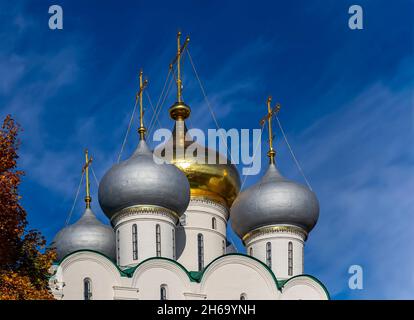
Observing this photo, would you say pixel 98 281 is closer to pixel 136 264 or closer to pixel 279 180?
pixel 136 264

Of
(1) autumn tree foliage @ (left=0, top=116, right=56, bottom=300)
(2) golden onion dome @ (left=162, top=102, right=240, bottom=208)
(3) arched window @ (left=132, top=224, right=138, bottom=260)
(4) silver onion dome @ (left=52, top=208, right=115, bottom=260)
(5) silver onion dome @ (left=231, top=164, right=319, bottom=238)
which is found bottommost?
(1) autumn tree foliage @ (left=0, top=116, right=56, bottom=300)

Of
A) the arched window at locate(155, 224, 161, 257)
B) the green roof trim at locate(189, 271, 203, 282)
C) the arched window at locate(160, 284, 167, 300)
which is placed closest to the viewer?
the arched window at locate(160, 284, 167, 300)

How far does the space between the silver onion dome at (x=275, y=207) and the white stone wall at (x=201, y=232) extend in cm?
88

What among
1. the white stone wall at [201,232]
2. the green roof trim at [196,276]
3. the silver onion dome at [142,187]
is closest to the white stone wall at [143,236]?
the silver onion dome at [142,187]

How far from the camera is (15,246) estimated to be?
21.8m

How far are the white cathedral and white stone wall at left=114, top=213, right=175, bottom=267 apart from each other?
2 cm

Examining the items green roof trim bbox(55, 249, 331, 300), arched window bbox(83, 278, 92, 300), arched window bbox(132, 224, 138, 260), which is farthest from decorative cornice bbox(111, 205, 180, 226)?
arched window bbox(83, 278, 92, 300)

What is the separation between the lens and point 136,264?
30906 mm

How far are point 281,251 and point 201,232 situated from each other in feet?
8.26

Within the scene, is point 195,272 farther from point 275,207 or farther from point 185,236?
point 275,207

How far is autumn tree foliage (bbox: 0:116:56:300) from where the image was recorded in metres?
20.5

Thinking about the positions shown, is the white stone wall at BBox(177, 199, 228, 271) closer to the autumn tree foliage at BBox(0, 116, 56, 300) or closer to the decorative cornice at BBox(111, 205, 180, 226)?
the decorative cornice at BBox(111, 205, 180, 226)

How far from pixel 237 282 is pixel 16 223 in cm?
1101
